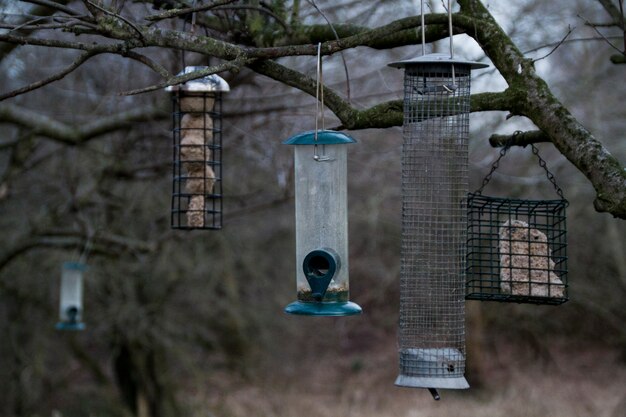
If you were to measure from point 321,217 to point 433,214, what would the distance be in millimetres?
653

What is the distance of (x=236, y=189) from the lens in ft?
45.3

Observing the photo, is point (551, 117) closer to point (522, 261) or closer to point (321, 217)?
point (522, 261)

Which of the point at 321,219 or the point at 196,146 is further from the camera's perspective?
the point at 196,146

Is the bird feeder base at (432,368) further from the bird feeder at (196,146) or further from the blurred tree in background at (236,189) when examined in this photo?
the bird feeder at (196,146)

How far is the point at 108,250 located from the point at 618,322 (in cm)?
1041

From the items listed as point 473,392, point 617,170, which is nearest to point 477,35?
point 617,170

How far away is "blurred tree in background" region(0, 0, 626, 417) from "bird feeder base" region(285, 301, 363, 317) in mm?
904

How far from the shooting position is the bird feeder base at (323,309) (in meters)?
4.54

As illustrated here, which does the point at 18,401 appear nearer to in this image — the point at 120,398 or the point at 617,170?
the point at 120,398

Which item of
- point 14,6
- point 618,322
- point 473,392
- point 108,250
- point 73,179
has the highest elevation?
point 14,6

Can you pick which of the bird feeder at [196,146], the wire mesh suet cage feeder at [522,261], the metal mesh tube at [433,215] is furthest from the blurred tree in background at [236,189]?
the wire mesh suet cage feeder at [522,261]

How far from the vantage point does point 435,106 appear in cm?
450

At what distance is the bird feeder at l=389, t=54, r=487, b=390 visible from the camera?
449cm

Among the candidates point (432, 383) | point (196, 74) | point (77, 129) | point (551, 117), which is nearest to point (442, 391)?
point (77, 129)
